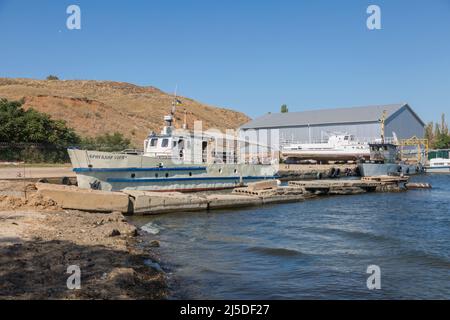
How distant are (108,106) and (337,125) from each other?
120 feet

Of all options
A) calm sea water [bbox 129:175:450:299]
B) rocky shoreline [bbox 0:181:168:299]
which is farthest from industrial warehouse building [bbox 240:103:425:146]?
rocky shoreline [bbox 0:181:168:299]

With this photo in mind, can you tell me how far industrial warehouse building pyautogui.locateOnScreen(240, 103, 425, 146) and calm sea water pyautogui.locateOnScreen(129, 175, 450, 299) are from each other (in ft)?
139

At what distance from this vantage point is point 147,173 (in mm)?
22922

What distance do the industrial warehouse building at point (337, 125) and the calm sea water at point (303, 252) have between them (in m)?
42.3

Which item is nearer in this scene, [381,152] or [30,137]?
[30,137]

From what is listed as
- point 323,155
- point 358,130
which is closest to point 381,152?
point 323,155

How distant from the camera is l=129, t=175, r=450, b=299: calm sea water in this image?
8945mm

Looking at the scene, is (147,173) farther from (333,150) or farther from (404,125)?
(404,125)

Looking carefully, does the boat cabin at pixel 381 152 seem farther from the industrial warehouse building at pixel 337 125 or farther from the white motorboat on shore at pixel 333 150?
the industrial warehouse building at pixel 337 125

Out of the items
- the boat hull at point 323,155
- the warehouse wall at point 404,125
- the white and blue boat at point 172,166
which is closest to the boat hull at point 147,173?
Result: the white and blue boat at point 172,166
